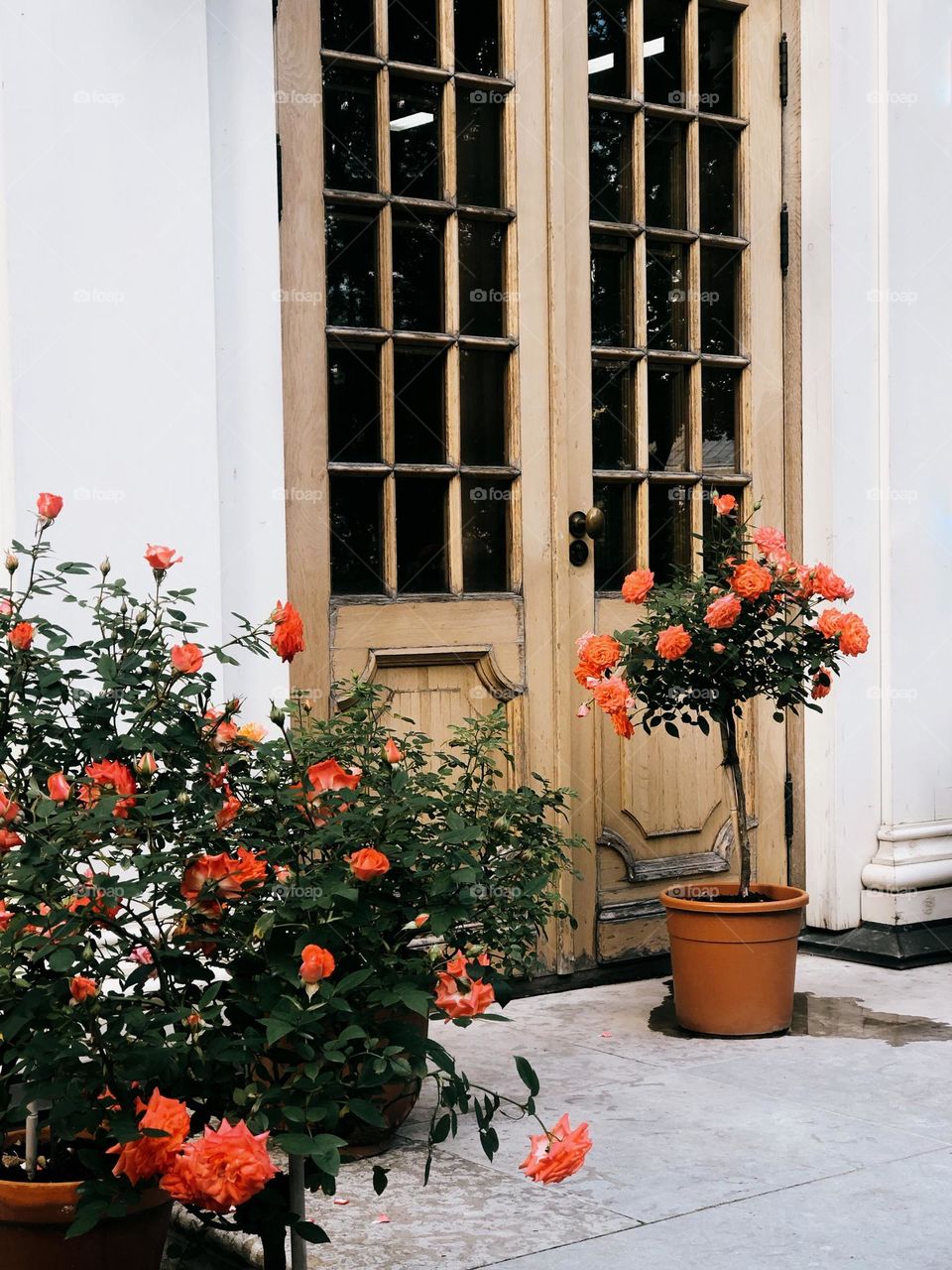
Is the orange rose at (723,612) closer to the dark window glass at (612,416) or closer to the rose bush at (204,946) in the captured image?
the dark window glass at (612,416)

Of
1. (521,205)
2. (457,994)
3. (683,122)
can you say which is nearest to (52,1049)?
(457,994)

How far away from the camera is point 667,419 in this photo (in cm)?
493

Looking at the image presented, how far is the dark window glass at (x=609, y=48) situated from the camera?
4.71m

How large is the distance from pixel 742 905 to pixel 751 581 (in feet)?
2.84

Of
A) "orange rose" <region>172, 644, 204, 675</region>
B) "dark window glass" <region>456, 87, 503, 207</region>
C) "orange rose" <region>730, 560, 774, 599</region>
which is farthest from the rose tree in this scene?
"orange rose" <region>172, 644, 204, 675</region>

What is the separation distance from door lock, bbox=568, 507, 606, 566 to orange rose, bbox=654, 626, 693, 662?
2.61 ft

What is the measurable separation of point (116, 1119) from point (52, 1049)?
0.12 meters

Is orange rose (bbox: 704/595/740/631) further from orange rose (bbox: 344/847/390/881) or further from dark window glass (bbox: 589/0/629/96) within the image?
orange rose (bbox: 344/847/390/881)

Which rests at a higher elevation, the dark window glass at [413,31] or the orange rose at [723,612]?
the dark window glass at [413,31]

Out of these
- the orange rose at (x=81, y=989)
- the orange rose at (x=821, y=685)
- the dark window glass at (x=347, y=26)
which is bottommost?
the orange rose at (x=81, y=989)

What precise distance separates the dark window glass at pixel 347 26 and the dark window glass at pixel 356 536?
1166 millimetres

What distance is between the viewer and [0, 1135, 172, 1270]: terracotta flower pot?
2.09 m

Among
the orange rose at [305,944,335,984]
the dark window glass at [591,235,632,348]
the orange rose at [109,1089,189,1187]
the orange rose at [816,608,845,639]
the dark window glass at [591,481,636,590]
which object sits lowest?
the orange rose at [109,1089,189,1187]

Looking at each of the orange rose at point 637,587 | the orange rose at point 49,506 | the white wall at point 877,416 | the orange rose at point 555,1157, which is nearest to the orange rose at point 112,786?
the orange rose at point 49,506
